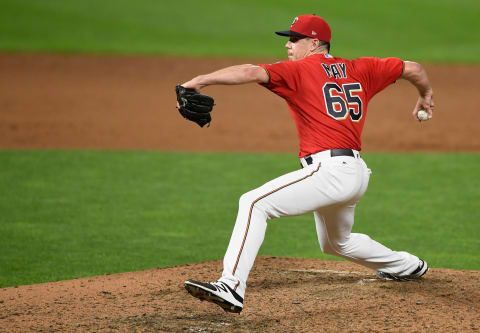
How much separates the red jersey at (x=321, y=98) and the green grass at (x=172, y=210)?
220 centimetres

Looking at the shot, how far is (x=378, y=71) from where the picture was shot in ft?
16.1

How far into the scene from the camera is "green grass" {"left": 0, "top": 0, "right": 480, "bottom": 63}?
2033 centimetres

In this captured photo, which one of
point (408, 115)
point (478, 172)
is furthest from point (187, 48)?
point (478, 172)

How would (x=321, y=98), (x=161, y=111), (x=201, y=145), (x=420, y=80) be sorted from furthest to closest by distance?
1. (x=161, y=111)
2. (x=201, y=145)
3. (x=420, y=80)
4. (x=321, y=98)

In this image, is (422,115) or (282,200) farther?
(422,115)

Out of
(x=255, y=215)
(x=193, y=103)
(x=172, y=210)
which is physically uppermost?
(x=193, y=103)

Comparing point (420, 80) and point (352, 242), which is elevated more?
point (420, 80)

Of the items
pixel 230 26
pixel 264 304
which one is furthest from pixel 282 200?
pixel 230 26

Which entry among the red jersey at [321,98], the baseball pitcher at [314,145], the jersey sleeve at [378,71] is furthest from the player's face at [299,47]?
the jersey sleeve at [378,71]

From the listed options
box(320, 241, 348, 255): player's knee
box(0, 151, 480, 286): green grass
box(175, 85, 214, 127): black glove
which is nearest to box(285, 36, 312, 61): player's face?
box(175, 85, 214, 127): black glove

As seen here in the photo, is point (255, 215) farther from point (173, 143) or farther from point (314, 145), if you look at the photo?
point (173, 143)

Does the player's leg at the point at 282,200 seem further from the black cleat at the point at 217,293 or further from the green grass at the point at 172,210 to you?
the green grass at the point at 172,210

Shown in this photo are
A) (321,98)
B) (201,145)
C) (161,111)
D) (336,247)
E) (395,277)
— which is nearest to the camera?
(321,98)

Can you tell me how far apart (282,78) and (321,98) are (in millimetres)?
289
